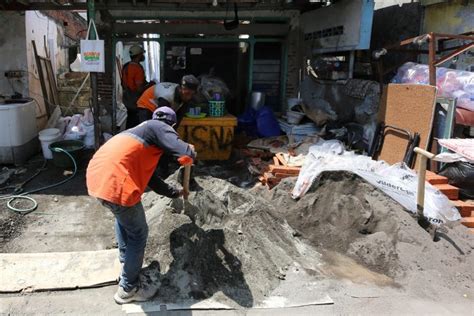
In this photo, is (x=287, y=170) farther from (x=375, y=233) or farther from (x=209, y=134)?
(x=209, y=134)

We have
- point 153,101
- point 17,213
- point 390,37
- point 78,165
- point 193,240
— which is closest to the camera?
point 193,240

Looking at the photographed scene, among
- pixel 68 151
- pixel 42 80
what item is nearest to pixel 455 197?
pixel 68 151

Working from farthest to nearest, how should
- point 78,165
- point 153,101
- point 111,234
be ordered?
point 78,165
point 153,101
point 111,234

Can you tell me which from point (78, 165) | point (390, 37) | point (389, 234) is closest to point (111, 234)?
point (78, 165)

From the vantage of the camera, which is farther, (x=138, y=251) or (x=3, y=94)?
(x=3, y=94)

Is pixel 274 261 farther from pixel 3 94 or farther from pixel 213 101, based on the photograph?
pixel 3 94

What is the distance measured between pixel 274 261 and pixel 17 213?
139 inches

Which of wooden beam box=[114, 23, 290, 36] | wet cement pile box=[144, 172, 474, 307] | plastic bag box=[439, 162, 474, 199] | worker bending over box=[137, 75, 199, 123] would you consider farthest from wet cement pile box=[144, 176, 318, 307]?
wooden beam box=[114, 23, 290, 36]

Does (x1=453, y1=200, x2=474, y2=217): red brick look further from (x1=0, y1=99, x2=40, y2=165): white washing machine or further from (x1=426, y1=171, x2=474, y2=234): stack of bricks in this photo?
(x1=0, y1=99, x2=40, y2=165): white washing machine

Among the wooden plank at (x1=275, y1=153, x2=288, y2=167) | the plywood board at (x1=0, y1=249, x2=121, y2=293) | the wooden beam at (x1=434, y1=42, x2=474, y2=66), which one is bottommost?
the plywood board at (x1=0, y1=249, x2=121, y2=293)

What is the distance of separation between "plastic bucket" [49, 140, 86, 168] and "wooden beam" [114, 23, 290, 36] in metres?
2.80

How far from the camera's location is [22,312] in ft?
11.7

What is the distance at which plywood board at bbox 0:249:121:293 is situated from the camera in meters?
3.92

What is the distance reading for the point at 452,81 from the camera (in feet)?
19.3
